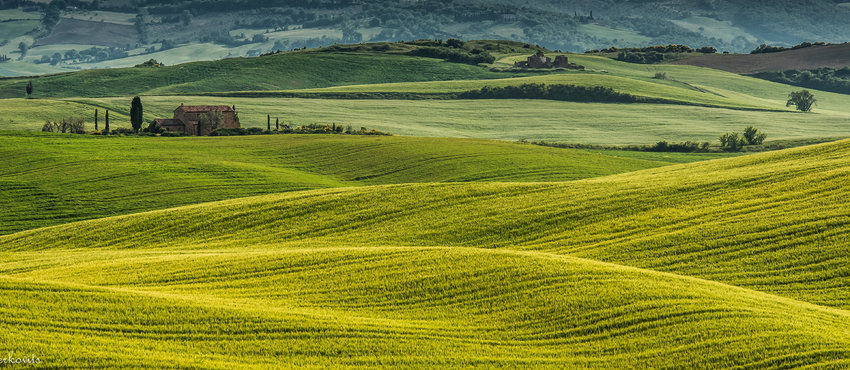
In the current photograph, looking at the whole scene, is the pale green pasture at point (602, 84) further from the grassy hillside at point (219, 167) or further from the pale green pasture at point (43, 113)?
the grassy hillside at point (219, 167)

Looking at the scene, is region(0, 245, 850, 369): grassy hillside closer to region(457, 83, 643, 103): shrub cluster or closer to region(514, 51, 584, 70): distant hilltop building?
region(457, 83, 643, 103): shrub cluster

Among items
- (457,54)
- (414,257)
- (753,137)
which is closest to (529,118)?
(753,137)

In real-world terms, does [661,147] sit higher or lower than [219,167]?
higher

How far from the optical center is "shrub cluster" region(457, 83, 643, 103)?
116594mm

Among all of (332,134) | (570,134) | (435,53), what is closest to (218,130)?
(332,134)

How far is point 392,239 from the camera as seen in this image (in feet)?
86.6

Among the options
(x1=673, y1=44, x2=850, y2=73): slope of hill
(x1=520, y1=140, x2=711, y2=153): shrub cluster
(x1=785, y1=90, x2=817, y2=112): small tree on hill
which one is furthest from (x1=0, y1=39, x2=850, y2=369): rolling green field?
(x1=673, y1=44, x2=850, y2=73): slope of hill

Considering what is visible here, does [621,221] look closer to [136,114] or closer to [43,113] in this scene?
[136,114]

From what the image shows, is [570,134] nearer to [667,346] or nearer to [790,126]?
[790,126]

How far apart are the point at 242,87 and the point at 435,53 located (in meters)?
49.6

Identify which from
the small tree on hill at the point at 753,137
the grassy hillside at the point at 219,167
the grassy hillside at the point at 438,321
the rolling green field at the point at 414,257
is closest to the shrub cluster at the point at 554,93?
the small tree on hill at the point at 753,137

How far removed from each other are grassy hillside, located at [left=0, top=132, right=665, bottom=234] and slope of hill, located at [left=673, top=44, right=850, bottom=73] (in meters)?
127

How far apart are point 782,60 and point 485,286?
592 ft

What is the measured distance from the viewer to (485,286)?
15359 millimetres
